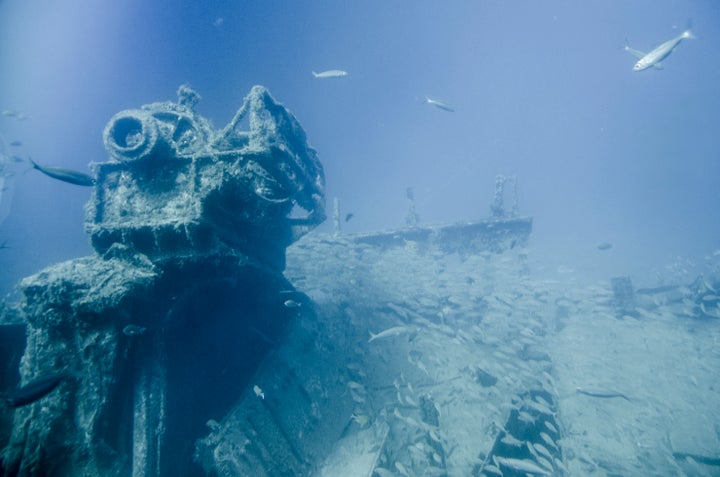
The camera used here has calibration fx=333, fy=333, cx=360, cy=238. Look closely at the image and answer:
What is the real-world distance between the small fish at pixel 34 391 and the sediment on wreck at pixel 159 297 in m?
0.16

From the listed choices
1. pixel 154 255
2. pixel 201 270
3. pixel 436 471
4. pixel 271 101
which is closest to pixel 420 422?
pixel 436 471

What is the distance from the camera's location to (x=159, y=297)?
3.94 meters

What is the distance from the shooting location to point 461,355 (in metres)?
8.32

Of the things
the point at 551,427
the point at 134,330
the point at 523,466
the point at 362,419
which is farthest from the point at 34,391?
the point at 551,427

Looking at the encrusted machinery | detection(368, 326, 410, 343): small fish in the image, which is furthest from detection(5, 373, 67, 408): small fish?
detection(368, 326, 410, 343): small fish

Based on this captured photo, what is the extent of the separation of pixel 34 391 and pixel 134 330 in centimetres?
86

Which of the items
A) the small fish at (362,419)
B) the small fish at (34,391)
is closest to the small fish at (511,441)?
the small fish at (362,419)

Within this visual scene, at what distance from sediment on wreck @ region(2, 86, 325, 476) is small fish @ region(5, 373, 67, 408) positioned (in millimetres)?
158

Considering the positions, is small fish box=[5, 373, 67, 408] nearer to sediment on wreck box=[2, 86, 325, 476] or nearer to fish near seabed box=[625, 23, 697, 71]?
sediment on wreck box=[2, 86, 325, 476]

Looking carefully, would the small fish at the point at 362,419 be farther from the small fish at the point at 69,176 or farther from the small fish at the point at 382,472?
the small fish at the point at 69,176

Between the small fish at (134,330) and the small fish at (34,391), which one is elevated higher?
the small fish at (134,330)

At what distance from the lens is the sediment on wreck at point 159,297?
10.9 feet

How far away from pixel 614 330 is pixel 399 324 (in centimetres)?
828

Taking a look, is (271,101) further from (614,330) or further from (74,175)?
(614,330)
